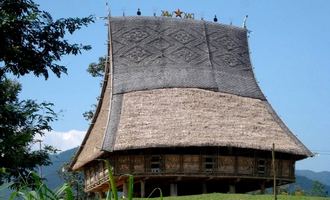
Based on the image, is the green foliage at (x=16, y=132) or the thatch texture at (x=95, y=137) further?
the thatch texture at (x=95, y=137)

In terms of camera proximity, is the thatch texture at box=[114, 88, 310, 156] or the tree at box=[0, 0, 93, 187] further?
the thatch texture at box=[114, 88, 310, 156]

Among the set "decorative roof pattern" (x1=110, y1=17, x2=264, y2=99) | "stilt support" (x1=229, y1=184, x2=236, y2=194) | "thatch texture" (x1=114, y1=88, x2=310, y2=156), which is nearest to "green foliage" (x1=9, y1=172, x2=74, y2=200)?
"thatch texture" (x1=114, y1=88, x2=310, y2=156)

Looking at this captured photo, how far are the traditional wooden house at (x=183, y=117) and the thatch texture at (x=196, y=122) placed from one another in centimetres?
4

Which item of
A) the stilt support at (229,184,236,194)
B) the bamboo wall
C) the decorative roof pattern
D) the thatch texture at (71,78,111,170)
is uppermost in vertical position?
the decorative roof pattern

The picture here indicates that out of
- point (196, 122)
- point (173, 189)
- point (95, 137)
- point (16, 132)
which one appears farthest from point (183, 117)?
point (16, 132)

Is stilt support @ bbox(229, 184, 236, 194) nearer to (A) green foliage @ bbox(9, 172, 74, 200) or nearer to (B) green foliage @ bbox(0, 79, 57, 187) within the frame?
(B) green foliage @ bbox(0, 79, 57, 187)

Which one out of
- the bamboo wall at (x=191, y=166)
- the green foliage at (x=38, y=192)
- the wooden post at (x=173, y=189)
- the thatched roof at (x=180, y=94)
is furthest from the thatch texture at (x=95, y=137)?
the green foliage at (x=38, y=192)

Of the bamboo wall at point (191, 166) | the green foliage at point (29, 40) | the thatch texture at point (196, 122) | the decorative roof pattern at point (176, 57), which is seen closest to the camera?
the green foliage at point (29, 40)

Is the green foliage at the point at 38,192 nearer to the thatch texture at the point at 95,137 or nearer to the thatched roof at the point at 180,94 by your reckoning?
the thatched roof at the point at 180,94

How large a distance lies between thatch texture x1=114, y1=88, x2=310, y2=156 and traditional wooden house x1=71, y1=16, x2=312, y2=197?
44mm

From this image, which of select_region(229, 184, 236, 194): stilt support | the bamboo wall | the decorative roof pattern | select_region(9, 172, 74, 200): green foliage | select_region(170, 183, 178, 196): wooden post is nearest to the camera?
select_region(9, 172, 74, 200): green foliage

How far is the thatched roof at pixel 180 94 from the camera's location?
88.5 feet

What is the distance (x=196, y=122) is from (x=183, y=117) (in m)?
0.62

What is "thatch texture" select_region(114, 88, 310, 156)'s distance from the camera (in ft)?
86.8
